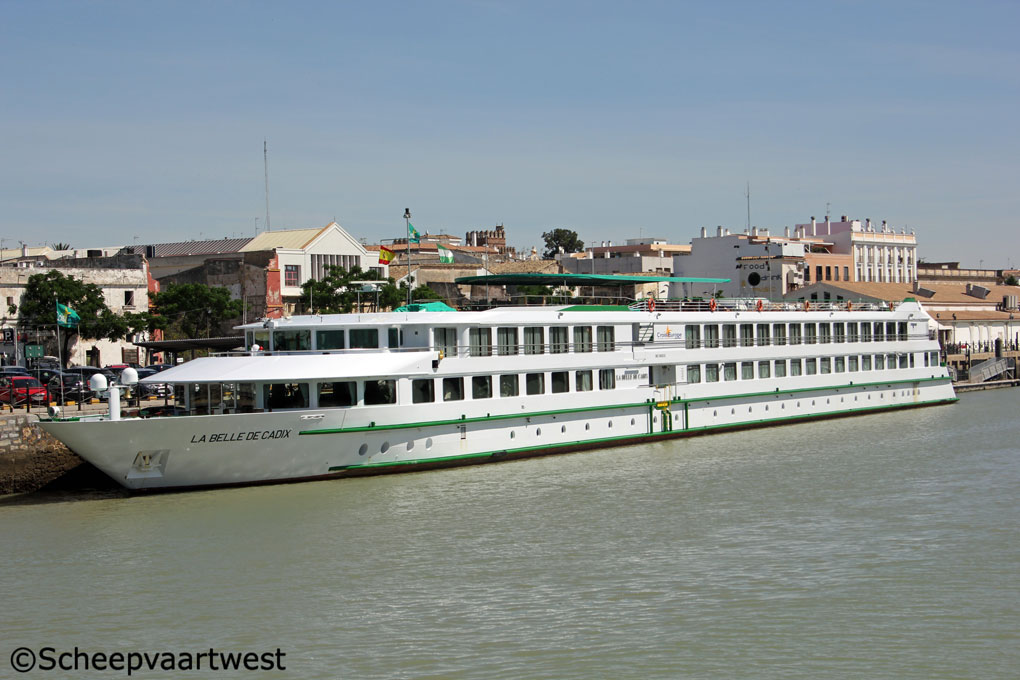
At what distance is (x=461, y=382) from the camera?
28.6 metres

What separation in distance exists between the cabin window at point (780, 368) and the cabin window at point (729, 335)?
7.56 ft

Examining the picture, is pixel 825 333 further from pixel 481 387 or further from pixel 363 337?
pixel 363 337

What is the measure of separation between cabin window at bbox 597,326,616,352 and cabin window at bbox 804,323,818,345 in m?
10.5

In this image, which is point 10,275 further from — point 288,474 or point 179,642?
point 179,642

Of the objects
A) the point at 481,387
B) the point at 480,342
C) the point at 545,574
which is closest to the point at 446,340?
the point at 480,342

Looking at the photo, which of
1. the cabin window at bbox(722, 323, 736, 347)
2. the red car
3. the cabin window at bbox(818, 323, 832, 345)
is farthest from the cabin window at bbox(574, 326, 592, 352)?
the red car

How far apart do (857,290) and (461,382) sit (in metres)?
51.5

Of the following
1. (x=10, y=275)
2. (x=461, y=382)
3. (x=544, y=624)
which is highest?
(x=10, y=275)

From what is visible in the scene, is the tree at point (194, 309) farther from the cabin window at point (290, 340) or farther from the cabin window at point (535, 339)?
the cabin window at point (535, 339)

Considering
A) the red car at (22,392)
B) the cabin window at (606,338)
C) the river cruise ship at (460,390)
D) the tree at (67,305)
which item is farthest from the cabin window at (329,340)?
the tree at (67,305)

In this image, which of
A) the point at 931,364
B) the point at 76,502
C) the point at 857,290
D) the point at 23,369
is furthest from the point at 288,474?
the point at 857,290

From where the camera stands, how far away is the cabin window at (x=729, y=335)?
36975 mm

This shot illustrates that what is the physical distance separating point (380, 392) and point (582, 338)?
798cm

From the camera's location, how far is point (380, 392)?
26.7 m
